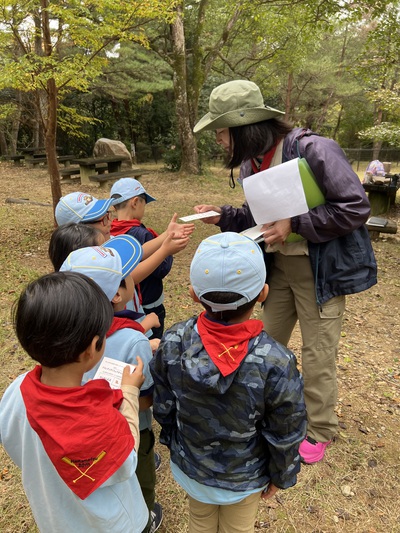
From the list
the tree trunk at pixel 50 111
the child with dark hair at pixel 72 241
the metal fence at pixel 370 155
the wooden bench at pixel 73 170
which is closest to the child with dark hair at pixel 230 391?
the child with dark hair at pixel 72 241

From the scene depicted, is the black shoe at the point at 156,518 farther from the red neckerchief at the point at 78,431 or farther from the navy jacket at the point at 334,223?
the navy jacket at the point at 334,223

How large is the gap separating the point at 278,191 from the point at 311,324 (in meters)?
0.79

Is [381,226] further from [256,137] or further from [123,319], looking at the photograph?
[123,319]

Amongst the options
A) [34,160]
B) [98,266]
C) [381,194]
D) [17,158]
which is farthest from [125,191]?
[17,158]

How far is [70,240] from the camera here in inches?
69.1

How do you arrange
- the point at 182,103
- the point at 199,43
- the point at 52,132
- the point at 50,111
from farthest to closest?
the point at 199,43 < the point at 182,103 < the point at 52,132 < the point at 50,111

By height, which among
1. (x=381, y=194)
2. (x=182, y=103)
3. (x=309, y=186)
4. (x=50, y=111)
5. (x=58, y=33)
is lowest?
(x=381, y=194)

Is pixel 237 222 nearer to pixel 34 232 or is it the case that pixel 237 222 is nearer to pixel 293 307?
pixel 293 307

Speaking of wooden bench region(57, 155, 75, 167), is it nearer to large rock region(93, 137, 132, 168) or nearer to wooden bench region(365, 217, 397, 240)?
large rock region(93, 137, 132, 168)

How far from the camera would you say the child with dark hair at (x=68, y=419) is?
3.14 feet

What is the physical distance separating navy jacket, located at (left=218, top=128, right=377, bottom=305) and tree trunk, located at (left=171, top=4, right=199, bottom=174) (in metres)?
10.5

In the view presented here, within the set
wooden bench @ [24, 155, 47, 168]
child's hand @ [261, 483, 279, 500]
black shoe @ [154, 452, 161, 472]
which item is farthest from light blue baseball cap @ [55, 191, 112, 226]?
wooden bench @ [24, 155, 47, 168]

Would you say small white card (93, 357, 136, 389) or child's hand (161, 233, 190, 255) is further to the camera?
child's hand (161, 233, 190, 255)

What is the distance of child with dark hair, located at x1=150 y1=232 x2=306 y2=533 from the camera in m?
1.19
